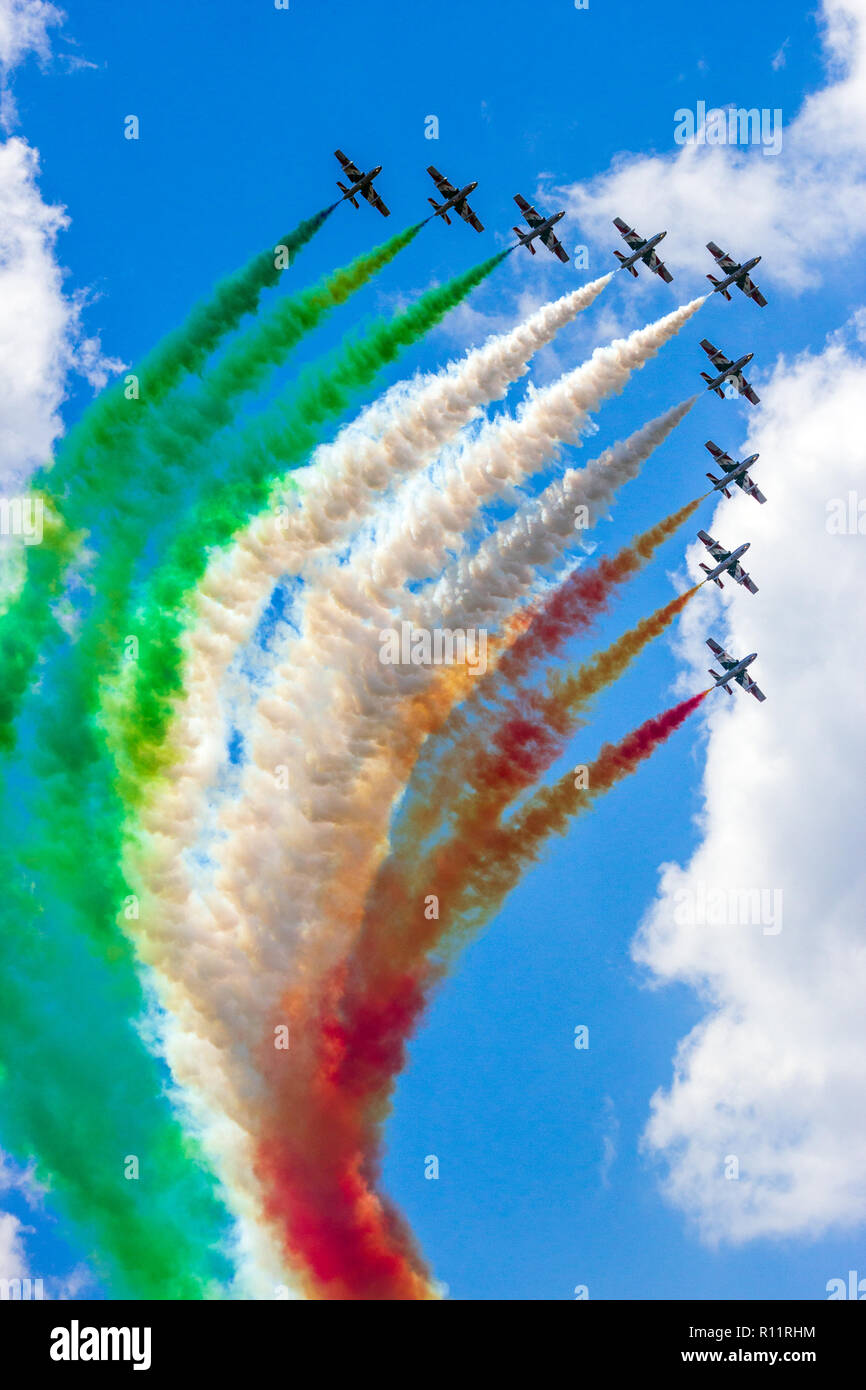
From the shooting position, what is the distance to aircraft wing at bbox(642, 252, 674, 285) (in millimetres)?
71938

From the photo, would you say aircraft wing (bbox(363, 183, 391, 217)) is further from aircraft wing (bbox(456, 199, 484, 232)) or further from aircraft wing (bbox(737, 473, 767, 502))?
aircraft wing (bbox(737, 473, 767, 502))

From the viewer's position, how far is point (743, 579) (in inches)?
2936

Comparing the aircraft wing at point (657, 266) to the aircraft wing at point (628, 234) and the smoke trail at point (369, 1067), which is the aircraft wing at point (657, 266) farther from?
the smoke trail at point (369, 1067)

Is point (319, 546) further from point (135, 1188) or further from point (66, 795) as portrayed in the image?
point (135, 1188)

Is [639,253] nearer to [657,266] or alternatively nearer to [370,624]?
[657,266]

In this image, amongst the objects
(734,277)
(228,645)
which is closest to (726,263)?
(734,277)

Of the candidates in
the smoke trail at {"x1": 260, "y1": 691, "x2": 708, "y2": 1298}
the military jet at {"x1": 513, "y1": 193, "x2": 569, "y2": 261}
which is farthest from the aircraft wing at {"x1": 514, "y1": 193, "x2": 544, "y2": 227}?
the smoke trail at {"x1": 260, "y1": 691, "x2": 708, "y2": 1298}

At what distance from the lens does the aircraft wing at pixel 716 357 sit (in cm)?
7331

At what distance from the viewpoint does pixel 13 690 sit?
6119 cm

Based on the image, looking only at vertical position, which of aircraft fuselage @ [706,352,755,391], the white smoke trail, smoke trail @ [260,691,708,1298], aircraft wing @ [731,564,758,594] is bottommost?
smoke trail @ [260,691,708,1298]

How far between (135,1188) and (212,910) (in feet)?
32.3

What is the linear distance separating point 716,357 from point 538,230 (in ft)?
31.9

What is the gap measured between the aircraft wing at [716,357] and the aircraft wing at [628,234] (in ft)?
16.5

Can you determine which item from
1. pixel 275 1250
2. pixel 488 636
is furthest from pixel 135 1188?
pixel 488 636
